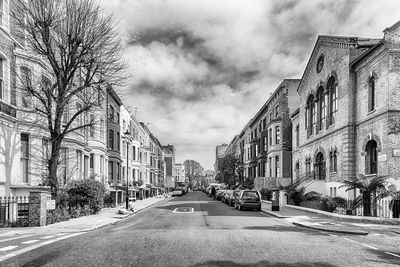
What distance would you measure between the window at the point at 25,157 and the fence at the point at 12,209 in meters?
1.70

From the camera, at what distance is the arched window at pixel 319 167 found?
117 feet

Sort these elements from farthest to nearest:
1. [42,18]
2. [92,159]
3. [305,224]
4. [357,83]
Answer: [92,159] → [357,83] → [42,18] → [305,224]

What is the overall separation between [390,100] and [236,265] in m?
19.0

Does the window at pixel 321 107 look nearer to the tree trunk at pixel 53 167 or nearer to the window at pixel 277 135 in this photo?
the window at pixel 277 135

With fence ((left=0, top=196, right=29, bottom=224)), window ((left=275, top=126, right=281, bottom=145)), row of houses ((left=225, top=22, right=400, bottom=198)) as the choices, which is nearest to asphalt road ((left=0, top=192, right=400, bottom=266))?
fence ((left=0, top=196, right=29, bottom=224))

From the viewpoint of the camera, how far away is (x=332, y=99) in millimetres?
33500

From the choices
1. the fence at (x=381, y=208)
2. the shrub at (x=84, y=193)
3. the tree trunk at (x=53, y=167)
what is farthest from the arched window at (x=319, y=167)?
the tree trunk at (x=53, y=167)

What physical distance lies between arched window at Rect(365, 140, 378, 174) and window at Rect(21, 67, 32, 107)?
21322 mm

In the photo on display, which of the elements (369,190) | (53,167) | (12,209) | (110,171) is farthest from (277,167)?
(12,209)

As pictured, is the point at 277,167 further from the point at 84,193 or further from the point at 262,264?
the point at 262,264

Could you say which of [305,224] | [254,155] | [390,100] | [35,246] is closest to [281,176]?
[254,155]

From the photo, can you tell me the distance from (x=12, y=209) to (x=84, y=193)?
240 inches

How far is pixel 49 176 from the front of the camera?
20.9 m

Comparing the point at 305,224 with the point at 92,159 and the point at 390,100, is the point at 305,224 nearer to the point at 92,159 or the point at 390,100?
the point at 390,100
